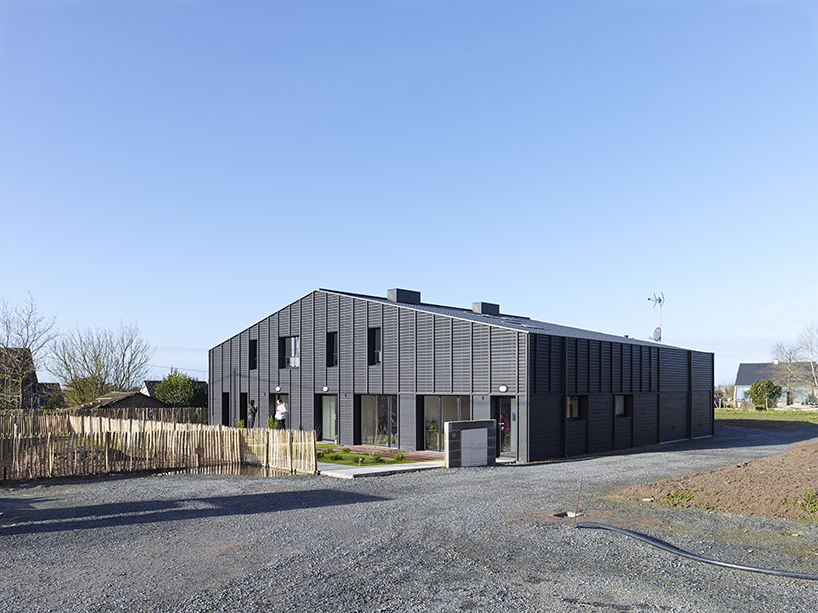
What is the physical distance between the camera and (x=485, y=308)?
34.5 metres

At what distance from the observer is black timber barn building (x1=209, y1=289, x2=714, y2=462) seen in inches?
939

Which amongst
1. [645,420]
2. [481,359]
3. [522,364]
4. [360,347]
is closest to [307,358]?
[360,347]

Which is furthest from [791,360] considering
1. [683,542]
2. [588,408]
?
[683,542]

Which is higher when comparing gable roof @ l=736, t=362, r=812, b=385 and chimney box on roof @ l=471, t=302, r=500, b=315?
chimney box on roof @ l=471, t=302, r=500, b=315

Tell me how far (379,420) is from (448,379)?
4584mm

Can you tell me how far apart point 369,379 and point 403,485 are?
40.7 feet

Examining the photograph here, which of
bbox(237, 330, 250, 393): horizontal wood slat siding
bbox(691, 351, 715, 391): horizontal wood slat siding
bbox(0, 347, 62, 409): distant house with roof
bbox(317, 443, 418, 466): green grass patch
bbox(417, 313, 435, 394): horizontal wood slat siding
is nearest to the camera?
bbox(317, 443, 418, 466): green grass patch

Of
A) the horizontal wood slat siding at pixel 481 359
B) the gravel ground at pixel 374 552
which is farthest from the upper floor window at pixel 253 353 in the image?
the gravel ground at pixel 374 552

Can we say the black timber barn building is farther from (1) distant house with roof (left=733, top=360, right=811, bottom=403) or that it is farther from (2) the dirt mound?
(1) distant house with roof (left=733, top=360, right=811, bottom=403)

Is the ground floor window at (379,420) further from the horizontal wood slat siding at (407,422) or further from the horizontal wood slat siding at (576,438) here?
the horizontal wood slat siding at (576,438)

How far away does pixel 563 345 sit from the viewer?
80.5 feet

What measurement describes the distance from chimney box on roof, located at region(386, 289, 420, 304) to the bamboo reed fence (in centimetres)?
1225

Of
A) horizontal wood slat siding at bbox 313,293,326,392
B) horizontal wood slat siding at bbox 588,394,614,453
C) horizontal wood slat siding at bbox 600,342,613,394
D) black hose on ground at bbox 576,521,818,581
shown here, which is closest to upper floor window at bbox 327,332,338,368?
horizontal wood slat siding at bbox 313,293,326,392

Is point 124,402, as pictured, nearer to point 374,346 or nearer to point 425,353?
point 374,346
